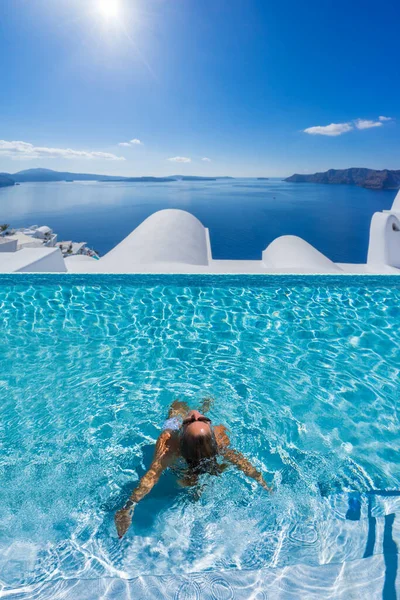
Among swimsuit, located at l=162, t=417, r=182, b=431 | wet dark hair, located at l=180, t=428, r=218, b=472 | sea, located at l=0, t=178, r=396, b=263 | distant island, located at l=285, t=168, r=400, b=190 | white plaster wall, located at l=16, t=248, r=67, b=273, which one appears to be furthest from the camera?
distant island, located at l=285, t=168, r=400, b=190

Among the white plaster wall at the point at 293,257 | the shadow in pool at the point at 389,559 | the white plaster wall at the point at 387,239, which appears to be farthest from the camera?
the white plaster wall at the point at 293,257

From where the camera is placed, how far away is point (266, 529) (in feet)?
7.63

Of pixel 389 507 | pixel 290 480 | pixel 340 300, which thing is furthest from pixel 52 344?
pixel 340 300

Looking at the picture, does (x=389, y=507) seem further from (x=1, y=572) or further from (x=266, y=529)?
(x=1, y=572)

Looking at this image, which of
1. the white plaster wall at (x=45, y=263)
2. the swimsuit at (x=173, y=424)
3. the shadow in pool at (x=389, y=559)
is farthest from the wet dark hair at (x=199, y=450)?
the white plaster wall at (x=45, y=263)

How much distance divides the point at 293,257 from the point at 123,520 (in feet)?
31.0

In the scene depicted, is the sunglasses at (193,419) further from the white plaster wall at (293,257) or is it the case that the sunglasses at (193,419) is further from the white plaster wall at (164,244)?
the white plaster wall at (293,257)

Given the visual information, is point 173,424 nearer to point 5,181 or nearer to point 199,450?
point 199,450

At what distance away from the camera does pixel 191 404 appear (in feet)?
11.4

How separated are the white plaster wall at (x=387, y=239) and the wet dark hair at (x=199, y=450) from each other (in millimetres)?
8779

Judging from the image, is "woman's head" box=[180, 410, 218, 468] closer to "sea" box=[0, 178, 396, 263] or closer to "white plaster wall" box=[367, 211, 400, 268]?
"white plaster wall" box=[367, 211, 400, 268]

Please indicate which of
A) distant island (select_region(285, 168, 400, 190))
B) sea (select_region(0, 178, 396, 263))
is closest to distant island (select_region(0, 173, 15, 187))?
sea (select_region(0, 178, 396, 263))

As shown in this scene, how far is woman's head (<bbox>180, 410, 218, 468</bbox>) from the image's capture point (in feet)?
7.01

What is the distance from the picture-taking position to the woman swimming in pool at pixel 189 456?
2158mm
